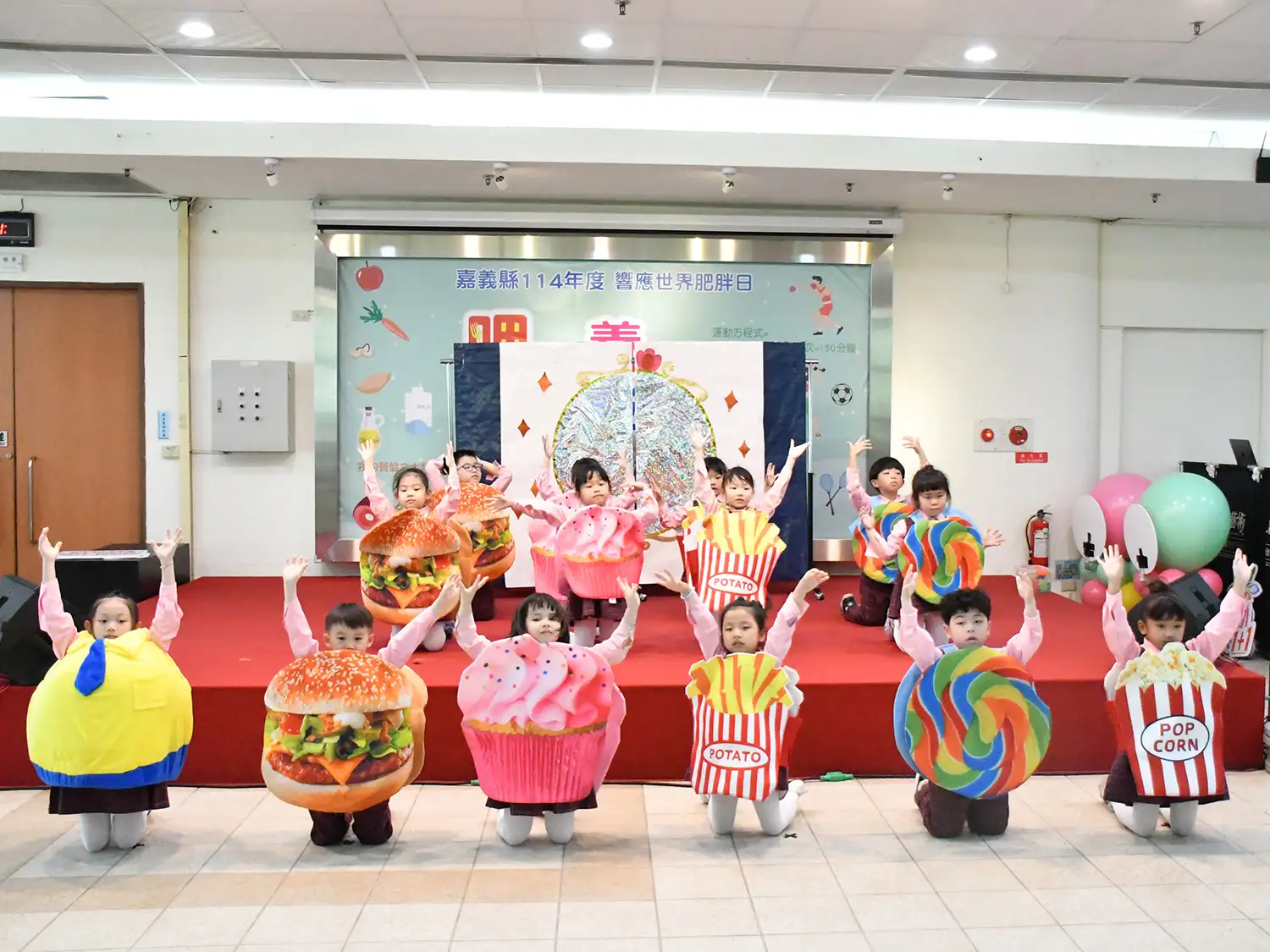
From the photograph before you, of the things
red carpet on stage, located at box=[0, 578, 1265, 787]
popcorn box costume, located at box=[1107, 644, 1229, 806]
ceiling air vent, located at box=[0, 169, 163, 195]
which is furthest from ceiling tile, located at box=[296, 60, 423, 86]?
popcorn box costume, located at box=[1107, 644, 1229, 806]

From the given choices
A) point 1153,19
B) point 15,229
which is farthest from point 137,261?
point 1153,19

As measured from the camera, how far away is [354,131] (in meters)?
5.98

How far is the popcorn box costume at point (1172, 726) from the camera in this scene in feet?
11.9

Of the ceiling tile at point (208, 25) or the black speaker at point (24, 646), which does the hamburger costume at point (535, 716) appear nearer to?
the black speaker at point (24, 646)

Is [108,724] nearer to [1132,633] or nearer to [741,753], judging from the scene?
[741,753]

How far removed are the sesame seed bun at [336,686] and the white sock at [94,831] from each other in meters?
0.75

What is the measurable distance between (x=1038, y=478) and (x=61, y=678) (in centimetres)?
631

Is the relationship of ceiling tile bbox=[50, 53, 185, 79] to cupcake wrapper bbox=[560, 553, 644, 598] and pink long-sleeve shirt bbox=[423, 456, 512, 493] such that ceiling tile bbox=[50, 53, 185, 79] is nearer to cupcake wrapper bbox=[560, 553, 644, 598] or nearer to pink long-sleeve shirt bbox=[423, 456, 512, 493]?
pink long-sleeve shirt bbox=[423, 456, 512, 493]

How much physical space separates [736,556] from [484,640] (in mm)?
1608

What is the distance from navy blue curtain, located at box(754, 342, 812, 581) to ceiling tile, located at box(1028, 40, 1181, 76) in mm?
2060

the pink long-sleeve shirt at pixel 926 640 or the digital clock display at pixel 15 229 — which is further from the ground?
the digital clock display at pixel 15 229

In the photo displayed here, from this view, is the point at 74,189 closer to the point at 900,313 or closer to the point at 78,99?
the point at 78,99

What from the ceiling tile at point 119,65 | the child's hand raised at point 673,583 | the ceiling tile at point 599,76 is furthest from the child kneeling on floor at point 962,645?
the ceiling tile at point 119,65

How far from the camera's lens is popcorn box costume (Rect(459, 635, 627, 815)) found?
3.50m
